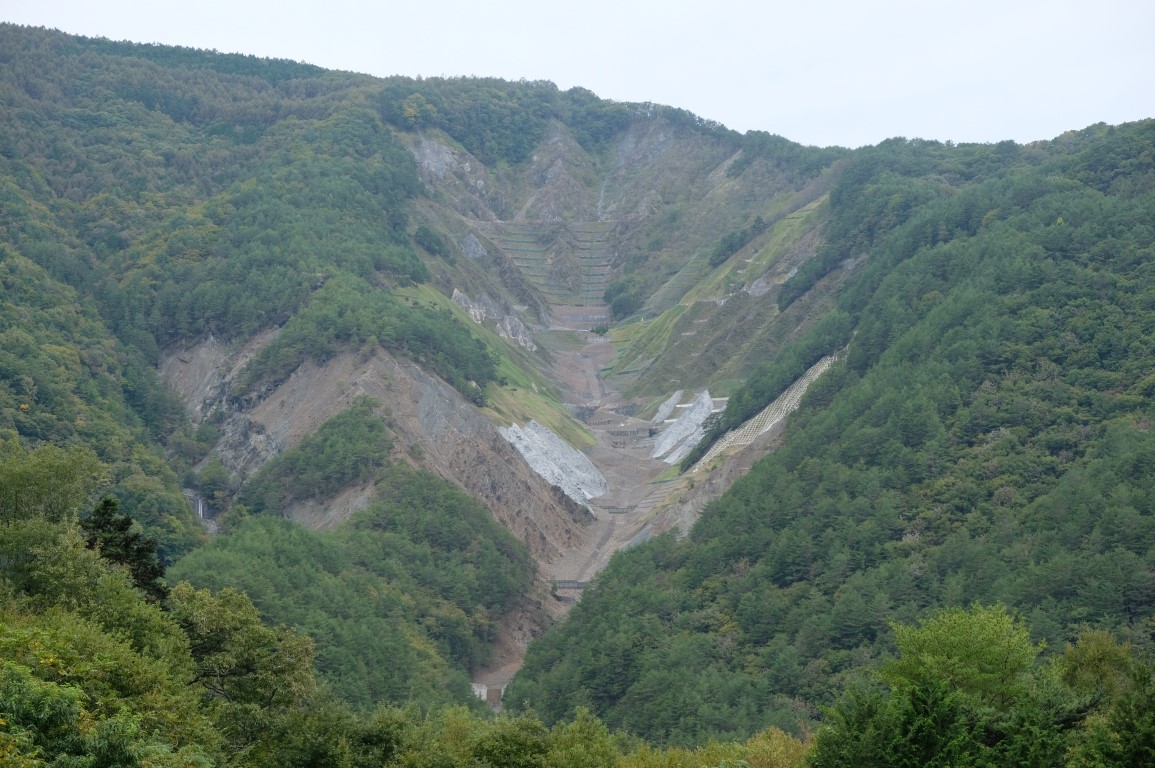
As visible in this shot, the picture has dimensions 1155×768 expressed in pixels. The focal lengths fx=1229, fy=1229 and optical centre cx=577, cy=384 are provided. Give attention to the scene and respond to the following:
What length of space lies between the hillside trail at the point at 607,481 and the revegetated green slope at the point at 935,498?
7649mm

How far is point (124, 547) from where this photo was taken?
44.4 metres

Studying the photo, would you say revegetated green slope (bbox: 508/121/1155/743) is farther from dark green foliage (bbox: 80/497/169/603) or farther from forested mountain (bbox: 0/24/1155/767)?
dark green foliage (bbox: 80/497/169/603)

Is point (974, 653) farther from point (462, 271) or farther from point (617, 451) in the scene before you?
point (462, 271)

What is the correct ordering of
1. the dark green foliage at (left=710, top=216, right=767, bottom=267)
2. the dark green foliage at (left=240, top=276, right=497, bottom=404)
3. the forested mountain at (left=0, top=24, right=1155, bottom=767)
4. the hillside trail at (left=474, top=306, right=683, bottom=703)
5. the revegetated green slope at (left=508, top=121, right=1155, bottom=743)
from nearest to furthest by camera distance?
the forested mountain at (left=0, top=24, right=1155, bottom=767) < the revegetated green slope at (left=508, top=121, right=1155, bottom=743) < the hillside trail at (left=474, top=306, right=683, bottom=703) < the dark green foliage at (left=240, top=276, right=497, bottom=404) < the dark green foliage at (left=710, top=216, right=767, bottom=267)

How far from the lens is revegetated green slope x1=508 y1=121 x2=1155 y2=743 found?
62750 millimetres

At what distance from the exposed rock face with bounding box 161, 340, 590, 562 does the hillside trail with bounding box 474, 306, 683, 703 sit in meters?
2.85

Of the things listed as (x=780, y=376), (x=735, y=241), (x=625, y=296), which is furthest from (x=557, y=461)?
(x=625, y=296)

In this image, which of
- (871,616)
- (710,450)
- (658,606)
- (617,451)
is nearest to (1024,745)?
(871,616)

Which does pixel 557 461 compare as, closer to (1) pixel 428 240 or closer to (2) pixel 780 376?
(2) pixel 780 376

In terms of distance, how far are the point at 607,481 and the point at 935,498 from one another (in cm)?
5424

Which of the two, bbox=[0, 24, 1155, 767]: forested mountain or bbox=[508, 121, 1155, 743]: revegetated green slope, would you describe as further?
bbox=[508, 121, 1155, 743]: revegetated green slope

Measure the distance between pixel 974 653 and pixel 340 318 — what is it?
3303 inches

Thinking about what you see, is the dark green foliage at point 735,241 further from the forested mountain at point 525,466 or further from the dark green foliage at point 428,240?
the dark green foliage at point 428,240

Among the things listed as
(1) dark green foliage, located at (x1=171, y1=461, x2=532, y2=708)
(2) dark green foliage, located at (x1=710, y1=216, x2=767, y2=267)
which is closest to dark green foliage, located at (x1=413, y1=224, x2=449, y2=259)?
(2) dark green foliage, located at (x1=710, y1=216, x2=767, y2=267)
